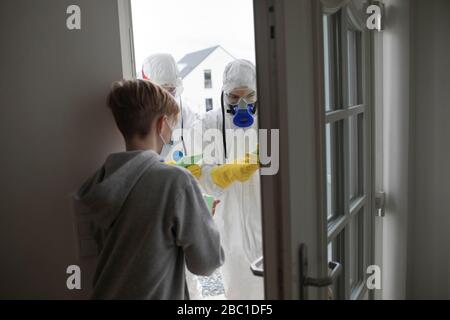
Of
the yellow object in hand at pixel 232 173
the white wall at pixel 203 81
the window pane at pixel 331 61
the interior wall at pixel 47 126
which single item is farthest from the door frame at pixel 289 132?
the white wall at pixel 203 81

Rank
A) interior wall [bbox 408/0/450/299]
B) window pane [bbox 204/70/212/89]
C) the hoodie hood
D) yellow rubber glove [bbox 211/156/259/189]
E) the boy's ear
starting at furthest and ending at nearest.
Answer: window pane [bbox 204/70/212/89] → yellow rubber glove [bbox 211/156/259/189] → interior wall [bbox 408/0/450/299] → the boy's ear → the hoodie hood

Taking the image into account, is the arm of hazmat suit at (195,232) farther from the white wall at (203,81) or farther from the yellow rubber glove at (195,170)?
the white wall at (203,81)

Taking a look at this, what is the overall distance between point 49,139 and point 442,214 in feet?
4.11

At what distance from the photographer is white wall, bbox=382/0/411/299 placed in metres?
1.26

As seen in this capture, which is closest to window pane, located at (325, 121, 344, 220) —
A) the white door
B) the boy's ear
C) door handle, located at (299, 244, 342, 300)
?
the white door

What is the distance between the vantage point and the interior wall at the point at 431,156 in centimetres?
125

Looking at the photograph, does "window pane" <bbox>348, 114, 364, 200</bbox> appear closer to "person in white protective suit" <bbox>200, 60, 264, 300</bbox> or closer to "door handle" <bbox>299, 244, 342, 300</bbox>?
"door handle" <bbox>299, 244, 342, 300</bbox>

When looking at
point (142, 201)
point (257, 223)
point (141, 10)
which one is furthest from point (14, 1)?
point (257, 223)

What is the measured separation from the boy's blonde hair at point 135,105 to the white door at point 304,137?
359 millimetres

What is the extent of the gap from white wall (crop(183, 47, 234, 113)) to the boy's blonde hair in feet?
3.25

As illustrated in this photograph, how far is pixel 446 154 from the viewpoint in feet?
4.23

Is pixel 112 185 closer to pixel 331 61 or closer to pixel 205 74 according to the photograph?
pixel 331 61

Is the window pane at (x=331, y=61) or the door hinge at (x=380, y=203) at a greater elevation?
the window pane at (x=331, y=61)

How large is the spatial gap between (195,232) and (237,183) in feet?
2.95
